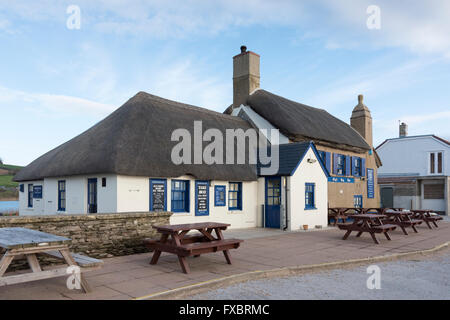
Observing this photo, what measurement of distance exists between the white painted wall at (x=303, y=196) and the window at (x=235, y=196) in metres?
2.07

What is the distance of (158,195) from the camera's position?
12703 mm

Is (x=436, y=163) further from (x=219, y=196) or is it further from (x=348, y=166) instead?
(x=219, y=196)

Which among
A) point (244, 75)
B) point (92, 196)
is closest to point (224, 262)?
point (92, 196)

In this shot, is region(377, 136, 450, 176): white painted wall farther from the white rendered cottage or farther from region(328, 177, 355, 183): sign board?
the white rendered cottage

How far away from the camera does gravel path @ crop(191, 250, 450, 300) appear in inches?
231

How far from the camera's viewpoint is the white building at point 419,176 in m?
28.4

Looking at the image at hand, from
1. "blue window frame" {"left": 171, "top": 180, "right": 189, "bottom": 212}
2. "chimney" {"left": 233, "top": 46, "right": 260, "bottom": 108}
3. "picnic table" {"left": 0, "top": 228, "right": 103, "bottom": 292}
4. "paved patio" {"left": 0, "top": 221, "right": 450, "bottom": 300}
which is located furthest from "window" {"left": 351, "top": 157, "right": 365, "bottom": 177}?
"picnic table" {"left": 0, "top": 228, "right": 103, "bottom": 292}

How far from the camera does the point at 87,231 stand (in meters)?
8.15

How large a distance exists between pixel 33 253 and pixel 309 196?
12728 millimetres

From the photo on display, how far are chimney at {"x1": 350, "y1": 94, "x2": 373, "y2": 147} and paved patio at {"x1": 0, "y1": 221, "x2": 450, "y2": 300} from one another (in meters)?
12.9

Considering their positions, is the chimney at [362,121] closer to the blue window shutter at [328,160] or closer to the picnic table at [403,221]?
the blue window shutter at [328,160]

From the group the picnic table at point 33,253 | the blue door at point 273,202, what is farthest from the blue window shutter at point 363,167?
the picnic table at point 33,253

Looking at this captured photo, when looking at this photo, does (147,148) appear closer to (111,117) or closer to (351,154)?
(111,117)

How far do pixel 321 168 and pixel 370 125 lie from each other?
462 inches
